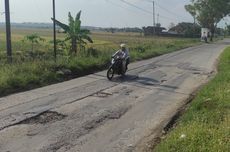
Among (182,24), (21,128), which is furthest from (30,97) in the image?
(182,24)

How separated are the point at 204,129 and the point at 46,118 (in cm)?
375

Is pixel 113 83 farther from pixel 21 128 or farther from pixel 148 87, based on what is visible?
pixel 21 128

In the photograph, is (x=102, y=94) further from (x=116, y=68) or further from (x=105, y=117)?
(x=116, y=68)

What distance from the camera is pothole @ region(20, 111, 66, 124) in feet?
32.9

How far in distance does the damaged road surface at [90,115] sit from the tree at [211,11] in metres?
78.5

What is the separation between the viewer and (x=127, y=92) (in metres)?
15.0

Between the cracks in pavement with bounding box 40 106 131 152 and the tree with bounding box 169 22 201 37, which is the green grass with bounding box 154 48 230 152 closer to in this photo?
the cracks in pavement with bounding box 40 106 131 152

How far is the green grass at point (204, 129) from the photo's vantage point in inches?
294

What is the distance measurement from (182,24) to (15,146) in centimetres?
12865

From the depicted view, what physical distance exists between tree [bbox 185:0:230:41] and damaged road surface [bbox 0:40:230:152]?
78.5 metres

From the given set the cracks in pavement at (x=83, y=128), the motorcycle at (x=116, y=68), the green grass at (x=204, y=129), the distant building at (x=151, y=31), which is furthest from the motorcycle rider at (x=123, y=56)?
the distant building at (x=151, y=31)

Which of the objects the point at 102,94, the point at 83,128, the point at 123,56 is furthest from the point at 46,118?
the point at 123,56

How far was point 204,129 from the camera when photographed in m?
8.51

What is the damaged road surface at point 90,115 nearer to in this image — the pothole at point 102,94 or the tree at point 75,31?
the pothole at point 102,94
